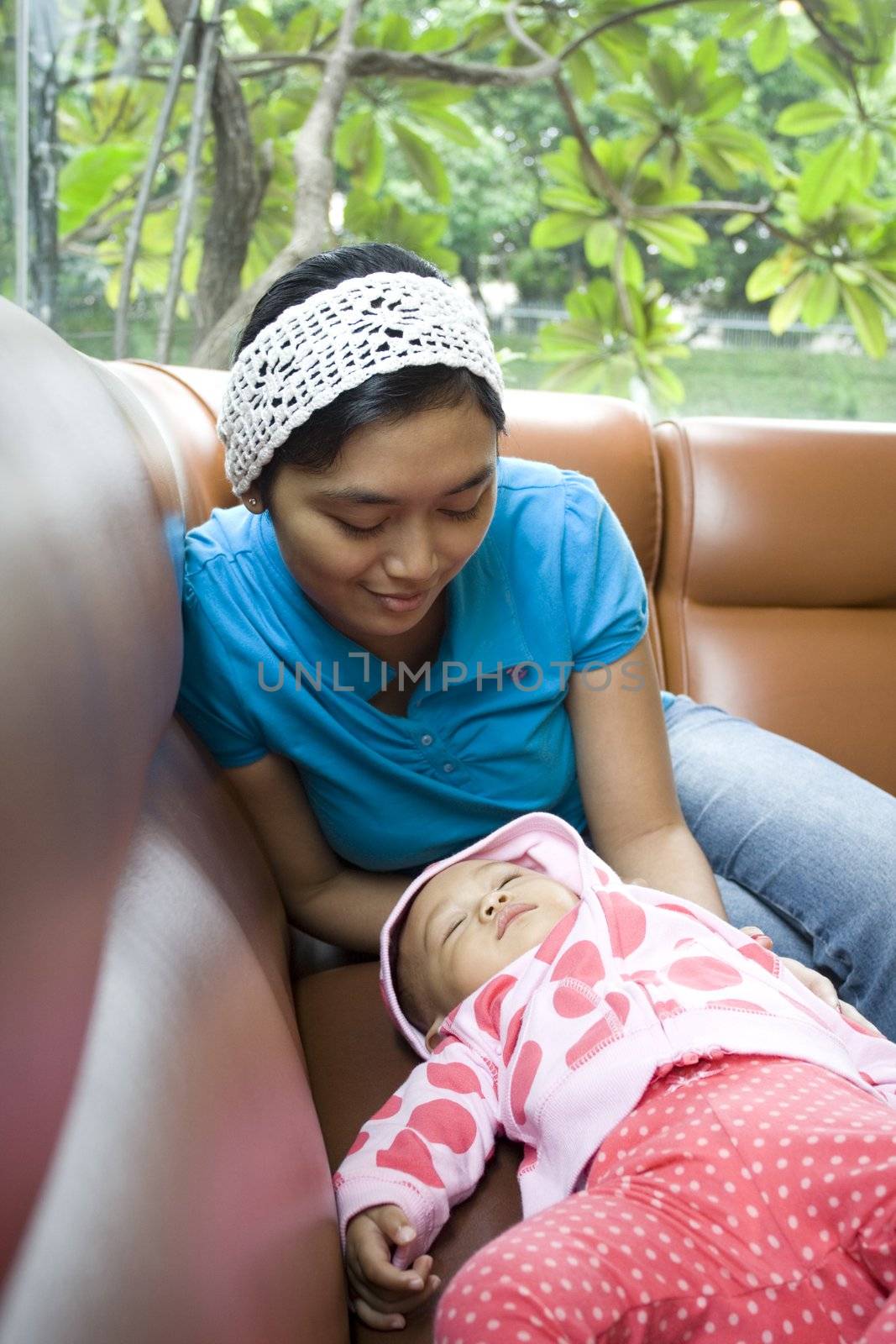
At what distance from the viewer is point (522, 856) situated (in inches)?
48.9

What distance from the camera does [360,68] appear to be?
2.33 meters

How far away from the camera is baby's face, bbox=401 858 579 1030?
1109mm

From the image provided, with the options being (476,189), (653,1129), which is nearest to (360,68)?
(476,189)

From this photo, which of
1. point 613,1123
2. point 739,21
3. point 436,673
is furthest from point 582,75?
point 613,1123

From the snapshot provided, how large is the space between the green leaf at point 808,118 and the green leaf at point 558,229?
1.54 ft

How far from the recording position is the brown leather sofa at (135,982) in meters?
0.46

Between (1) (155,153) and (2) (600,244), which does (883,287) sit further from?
(1) (155,153)

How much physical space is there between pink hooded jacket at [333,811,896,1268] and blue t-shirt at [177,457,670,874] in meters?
0.20

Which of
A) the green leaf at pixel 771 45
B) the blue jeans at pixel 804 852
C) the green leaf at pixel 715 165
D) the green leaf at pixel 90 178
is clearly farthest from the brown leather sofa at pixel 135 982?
the green leaf at pixel 771 45

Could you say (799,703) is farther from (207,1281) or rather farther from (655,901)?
(207,1281)

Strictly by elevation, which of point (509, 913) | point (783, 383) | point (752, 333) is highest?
point (752, 333)

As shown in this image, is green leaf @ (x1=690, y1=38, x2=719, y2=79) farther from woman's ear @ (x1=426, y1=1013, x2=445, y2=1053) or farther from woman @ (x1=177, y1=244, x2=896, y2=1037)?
woman's ear @ (x1=426, y1=1013, x2=445, y2=1053)

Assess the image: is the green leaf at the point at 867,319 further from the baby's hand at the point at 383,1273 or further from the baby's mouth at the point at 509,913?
the baby's hand at the point at 383,1273

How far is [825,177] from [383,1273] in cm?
244
